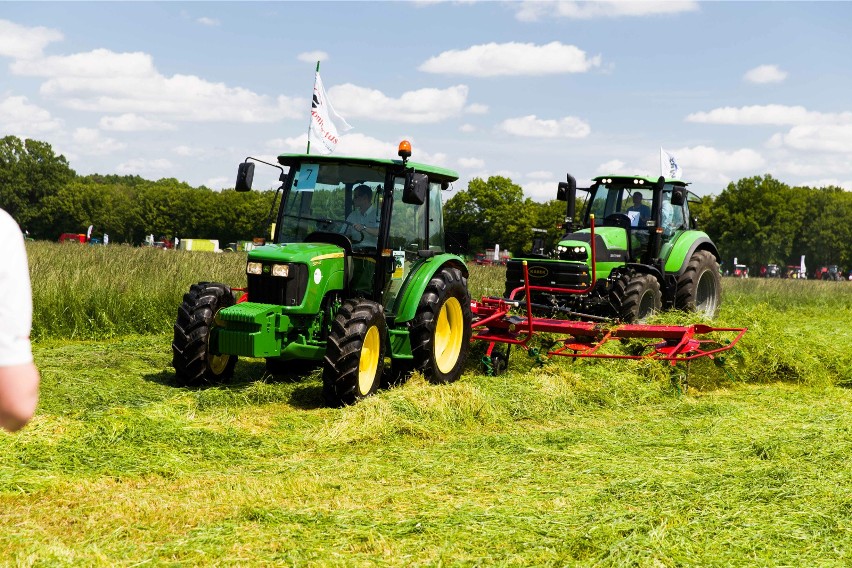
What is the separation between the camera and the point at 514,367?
34.2ft

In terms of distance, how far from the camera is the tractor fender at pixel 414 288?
8.66m

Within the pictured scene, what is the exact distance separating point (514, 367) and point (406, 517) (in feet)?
19.0

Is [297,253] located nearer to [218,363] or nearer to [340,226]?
[340,226]

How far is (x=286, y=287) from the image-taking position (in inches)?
314

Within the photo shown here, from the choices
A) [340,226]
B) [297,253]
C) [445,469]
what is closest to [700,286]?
[340,226]

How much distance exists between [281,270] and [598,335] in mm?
3546

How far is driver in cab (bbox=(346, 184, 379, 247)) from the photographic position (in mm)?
8602

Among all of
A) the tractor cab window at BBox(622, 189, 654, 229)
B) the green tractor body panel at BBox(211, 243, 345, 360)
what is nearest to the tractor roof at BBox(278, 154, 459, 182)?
the green tractor body panel at BBox(211, 243, 345, 360)

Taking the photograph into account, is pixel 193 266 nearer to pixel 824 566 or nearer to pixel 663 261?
pixel 663 261

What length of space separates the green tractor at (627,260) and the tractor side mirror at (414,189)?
11.7 feet

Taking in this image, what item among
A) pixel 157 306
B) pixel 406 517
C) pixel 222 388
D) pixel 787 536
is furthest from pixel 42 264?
pixel 787 536

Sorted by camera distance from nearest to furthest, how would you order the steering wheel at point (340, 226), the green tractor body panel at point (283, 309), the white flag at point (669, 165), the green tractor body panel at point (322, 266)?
the green tractor body panel at point (283, 309) < the green tractor body panel at point (322, 266) < the steering wheel at point (340, 226) < the white flag at point (669, 165)

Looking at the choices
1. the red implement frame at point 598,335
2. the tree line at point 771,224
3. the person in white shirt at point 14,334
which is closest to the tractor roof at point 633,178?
the red implement frame at point 598,335

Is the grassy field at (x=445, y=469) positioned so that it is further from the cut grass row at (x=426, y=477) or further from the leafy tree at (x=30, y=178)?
the leafy tree at (x=30, y=178)
